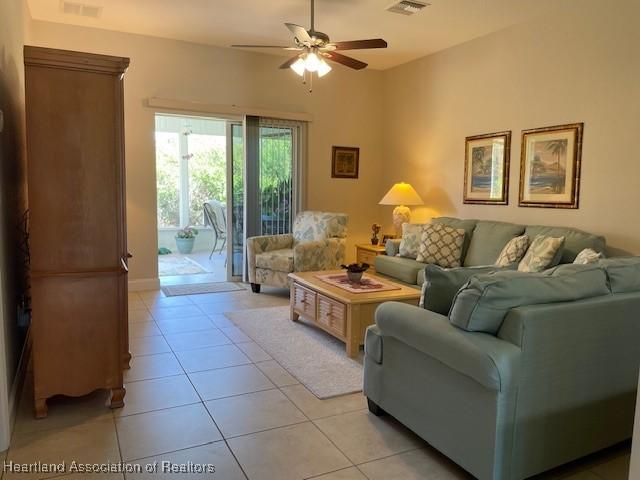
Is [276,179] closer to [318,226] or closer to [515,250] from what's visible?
[318,226]

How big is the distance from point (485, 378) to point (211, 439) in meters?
1.35

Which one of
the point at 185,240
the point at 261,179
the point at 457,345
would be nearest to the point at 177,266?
the point at 185,240

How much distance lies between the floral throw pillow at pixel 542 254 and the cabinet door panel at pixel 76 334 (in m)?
2.86

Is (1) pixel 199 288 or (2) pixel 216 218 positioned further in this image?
(2) pixel 216 218

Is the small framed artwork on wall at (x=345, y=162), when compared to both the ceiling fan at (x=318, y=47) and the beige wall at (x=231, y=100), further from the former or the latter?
the ceiling fan at (x=318, y=47)

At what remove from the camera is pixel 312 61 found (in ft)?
12.6

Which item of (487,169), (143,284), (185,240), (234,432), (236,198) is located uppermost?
(487,169)

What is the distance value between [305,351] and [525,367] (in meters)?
2.00

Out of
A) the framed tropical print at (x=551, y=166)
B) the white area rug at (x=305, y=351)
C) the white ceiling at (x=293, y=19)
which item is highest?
the white ceiling at (x=293, y=19)

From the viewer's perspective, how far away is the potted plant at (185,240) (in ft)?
28.7

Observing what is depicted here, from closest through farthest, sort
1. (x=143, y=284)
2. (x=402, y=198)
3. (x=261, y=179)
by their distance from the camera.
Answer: (x=143, y=284) < (x=402, y=198) < (x=261, y=179)

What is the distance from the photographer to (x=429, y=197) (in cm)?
591

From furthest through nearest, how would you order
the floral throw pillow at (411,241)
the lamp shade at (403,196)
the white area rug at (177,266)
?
the white area rug at (177,266) → the lamp shade at (403,196) → the floral throw pillow at (411,241)

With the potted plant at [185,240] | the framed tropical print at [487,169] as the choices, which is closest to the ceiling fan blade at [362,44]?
the framed tropical print at [487,169]
